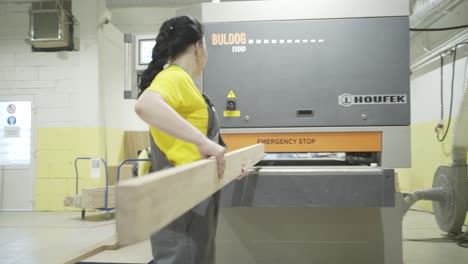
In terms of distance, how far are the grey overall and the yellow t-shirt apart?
45mm

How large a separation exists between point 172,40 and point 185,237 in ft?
2.38

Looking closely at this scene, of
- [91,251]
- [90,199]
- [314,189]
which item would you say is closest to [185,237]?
[314,189]

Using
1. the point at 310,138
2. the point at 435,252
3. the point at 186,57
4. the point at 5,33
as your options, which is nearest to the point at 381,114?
the point at 310,138

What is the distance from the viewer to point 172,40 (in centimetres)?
137

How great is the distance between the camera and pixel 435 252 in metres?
3.50

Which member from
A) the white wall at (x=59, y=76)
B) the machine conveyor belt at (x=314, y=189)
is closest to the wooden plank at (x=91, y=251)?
the machine conveyor belt at (x=314, y=189)

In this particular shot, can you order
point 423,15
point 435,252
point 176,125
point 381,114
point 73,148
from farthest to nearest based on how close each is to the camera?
point 73,148 → point 423,15 → point 435,252 → point 381,114 → point 176,125

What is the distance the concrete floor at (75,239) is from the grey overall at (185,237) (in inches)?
66.2

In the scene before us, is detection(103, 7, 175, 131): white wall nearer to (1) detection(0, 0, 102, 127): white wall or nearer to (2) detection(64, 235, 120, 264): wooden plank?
(1) detection(0, 0, 102, 127): white wall

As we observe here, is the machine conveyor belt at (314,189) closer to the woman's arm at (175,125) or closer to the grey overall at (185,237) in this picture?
the grey overall at (185,237)

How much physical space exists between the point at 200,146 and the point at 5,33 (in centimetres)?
694

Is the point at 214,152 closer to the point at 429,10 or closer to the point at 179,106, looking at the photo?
the point at 179,106

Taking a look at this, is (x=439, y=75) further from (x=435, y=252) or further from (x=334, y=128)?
(x=334, y=128)

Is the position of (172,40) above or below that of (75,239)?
above
